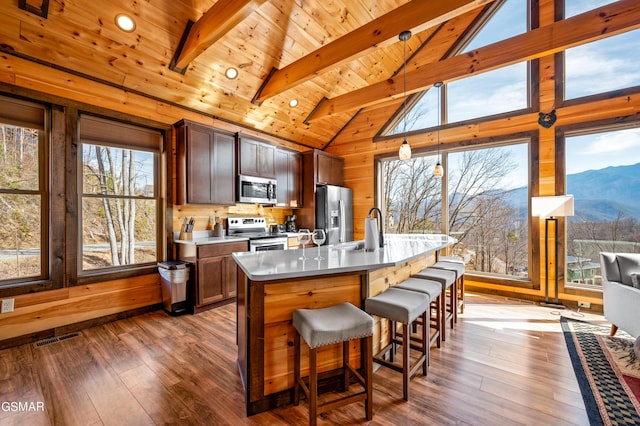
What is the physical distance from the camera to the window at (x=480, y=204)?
13.6ft

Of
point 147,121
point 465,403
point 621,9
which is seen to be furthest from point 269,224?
point 621,9

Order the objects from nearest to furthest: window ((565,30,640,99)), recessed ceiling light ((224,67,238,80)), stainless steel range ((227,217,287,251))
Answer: window ((565,30,640,99)) < recessed ceiling light ((224,67,238,80)) < stainless steel range ((227,217,287,251))

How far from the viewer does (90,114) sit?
122 inches

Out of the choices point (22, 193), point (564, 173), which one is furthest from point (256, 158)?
point (564, 173)

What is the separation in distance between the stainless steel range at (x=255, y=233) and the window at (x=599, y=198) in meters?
4.13

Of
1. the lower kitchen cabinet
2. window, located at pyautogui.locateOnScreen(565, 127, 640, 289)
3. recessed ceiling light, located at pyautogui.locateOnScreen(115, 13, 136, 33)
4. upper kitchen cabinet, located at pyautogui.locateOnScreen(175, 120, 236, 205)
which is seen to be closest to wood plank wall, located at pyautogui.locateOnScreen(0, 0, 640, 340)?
window, located at pyautogui.locateOnScreen(565, 127, 640, 289)

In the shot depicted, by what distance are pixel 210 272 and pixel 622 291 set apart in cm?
435

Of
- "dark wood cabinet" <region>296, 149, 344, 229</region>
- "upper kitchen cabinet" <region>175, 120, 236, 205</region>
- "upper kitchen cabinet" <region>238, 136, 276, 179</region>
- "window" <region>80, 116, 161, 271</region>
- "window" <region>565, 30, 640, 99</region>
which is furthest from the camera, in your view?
"dark wood cabinet" <region>296, 149, 344, 229</region>

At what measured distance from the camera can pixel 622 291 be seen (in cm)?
254

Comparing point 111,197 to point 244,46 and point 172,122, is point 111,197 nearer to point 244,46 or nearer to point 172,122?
point 172,122

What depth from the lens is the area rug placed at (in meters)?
1.70

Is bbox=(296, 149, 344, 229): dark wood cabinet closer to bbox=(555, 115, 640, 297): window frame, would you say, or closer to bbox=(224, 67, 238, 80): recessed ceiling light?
bbox=(224, 67, 238, 80): recessed ceiling light

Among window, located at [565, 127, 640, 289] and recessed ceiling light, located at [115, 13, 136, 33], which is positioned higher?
recessed ceiling light, located at [115, 13, 136, 33]

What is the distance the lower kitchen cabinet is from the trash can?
0.32 ft
